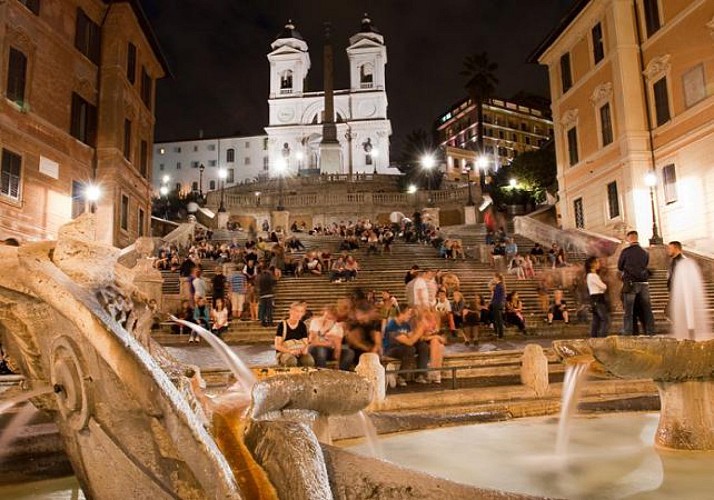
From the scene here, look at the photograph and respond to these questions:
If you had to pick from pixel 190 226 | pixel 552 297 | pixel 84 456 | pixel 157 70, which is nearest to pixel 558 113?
pixel 552 297

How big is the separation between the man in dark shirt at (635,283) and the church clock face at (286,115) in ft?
269

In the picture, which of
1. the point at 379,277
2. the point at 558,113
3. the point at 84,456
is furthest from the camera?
the point at 558,113

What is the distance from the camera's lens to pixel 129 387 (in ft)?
7.52

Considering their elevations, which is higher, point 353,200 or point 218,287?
point 353,200

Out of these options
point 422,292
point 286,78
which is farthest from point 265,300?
point 286,78

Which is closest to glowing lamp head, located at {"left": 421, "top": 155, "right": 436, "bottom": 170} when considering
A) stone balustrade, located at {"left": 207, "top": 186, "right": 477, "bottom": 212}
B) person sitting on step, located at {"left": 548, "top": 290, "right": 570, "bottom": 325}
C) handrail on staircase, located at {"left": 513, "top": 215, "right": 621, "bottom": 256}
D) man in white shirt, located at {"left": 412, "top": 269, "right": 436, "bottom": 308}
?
stone balustrade, located at {"left": 207, "top": 186, "right": 477, "bottom": 212}

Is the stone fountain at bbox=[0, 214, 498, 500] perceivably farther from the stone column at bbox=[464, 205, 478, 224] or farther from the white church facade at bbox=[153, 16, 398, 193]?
the white church facade at bbox=[153, 16, 398, 193]

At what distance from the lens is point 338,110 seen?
8638 centimetres

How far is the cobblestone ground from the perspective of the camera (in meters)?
10.7

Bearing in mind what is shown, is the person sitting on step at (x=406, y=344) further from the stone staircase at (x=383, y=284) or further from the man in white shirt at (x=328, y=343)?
the stone staircase at (x=383, y=284)

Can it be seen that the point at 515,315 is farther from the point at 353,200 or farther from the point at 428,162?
the point at 428,162

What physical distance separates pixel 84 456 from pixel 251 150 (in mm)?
97405

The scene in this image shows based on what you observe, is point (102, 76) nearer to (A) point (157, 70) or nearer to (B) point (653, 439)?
(A) point (157, 70)

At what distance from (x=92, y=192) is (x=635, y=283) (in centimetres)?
2031
